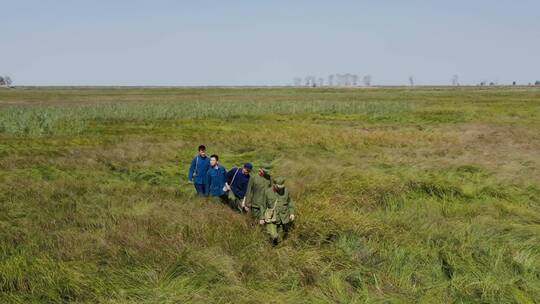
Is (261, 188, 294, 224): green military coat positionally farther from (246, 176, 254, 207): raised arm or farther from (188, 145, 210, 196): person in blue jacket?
(188, 145, 210, 196): person in blue jacket

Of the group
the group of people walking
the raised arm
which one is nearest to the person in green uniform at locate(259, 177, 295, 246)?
the group of people walking

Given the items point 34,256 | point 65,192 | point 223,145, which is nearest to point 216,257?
point 34,256

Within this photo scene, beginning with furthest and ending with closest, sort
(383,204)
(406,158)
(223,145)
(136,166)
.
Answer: (223,145), (406,158), (136,166), (383,204)

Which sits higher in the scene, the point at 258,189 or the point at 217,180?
the point at 258,189

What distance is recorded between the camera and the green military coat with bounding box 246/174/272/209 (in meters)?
8.50

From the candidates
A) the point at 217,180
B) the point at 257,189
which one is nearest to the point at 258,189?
the point at 257,189

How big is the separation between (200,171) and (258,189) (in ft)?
Answer: 8.41

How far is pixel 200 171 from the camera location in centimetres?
1066

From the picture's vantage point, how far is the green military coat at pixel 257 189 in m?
8.50

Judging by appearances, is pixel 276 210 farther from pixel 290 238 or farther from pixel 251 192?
pixel 251 192

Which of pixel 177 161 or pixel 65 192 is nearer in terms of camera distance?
pixel 65 192

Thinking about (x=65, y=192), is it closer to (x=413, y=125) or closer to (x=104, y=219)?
(x=104, y=219)

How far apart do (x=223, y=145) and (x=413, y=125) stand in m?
15.9

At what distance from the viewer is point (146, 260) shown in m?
6.94
